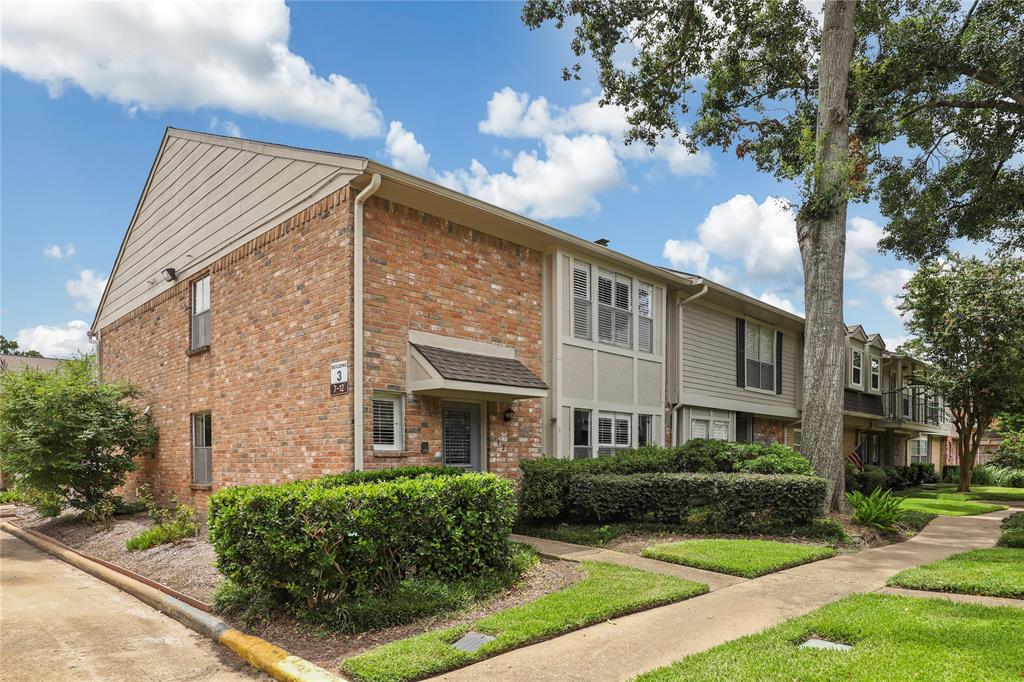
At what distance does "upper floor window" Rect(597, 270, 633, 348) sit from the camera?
46.6 ft

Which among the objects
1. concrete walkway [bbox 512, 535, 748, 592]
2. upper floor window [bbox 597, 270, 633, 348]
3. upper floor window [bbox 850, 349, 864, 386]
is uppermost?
upper floor window [bbox 597, 270, 633, 348]

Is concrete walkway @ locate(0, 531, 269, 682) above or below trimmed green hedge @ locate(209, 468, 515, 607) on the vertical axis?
below

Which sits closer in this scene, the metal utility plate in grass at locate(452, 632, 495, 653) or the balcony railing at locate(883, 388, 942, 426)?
the metal utility plate in grass at locate(452, 632, 495, 653)

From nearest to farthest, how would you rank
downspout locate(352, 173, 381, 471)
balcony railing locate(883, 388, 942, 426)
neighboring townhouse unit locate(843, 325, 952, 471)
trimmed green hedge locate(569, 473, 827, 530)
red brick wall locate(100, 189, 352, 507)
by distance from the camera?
downspout locate(352, 173, 381, 471) → red brick wall locate(100, 189, 352, 507) → trimmed green hedge locate(569, 473, 827, 530) → neighboring townhouse unit locate(843, 325, 952, 471) → balcony railing locate(883, 388, 942, 426)

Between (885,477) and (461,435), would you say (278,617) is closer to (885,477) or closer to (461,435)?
(461,435)

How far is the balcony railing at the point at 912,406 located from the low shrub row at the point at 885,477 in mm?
2293

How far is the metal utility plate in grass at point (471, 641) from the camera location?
18.2 feet

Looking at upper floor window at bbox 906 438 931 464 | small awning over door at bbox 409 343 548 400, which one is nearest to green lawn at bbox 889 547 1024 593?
small awning over door at bbox 409 343 548 400

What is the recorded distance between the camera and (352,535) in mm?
6277

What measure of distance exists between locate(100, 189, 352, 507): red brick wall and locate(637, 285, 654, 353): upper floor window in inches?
293

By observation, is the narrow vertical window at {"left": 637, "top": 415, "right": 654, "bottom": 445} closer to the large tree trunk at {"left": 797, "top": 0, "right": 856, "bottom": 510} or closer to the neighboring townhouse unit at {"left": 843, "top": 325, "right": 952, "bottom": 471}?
the large tree trunk at {"left": 797, "top": 0, "right": 856, "bottom": 510}

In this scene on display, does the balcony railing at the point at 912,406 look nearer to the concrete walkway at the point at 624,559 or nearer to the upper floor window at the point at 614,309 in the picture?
the upper floor window at the point at 614,309

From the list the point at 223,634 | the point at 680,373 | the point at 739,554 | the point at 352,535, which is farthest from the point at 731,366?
the point at 223,634

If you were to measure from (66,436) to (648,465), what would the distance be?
1147 cm
